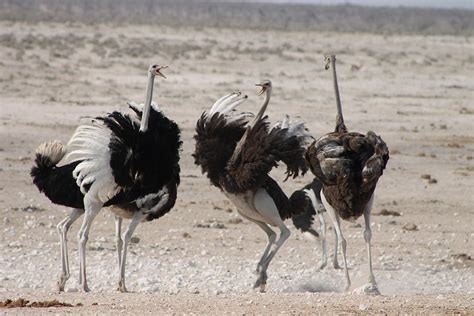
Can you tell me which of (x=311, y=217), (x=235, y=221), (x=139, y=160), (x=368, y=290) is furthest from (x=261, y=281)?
(x=235, y=221)

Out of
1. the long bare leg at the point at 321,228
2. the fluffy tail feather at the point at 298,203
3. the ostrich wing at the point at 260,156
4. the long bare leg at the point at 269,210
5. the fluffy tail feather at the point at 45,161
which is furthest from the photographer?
the long bare leg at the point at 321,228

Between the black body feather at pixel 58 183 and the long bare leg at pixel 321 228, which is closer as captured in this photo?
the black body feather at pixel 58 183

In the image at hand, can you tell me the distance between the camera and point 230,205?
16.0 m

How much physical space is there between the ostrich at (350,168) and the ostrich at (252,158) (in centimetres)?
60

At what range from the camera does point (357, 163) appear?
1080cm

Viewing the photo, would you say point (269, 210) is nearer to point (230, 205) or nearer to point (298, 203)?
point (298, 203)

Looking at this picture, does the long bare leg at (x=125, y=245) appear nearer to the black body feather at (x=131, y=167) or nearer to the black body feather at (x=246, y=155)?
the black body feather at (x=131, y=167)

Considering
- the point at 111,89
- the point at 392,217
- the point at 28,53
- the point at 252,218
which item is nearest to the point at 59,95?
the point at 111,89

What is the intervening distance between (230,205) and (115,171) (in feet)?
18.0

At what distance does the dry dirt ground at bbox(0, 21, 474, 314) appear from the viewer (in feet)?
32.9

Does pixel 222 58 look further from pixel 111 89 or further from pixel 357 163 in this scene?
pixel 357 163

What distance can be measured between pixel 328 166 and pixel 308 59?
32.3m

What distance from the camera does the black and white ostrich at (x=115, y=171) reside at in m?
10.6

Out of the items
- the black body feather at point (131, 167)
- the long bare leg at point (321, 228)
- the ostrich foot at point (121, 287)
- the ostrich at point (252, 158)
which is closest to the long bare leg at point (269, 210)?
the ostrich at point (252, 158)
